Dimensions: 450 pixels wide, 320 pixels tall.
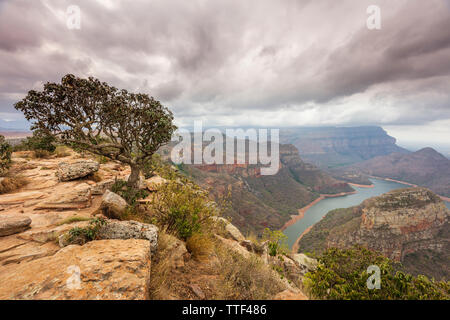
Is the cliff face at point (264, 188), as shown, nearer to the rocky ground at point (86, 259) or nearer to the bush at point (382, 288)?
the bush at point (382, 288)

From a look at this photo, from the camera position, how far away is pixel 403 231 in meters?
52.1

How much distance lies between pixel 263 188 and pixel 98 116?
10103cm

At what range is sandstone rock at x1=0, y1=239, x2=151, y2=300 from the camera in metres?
2.47

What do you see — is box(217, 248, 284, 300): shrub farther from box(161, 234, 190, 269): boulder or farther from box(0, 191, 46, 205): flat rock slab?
box(0, 191, 46, 205): flat rock slab

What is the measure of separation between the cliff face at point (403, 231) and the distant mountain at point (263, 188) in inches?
766

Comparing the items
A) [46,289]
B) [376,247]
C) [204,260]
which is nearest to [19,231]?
[46,289]

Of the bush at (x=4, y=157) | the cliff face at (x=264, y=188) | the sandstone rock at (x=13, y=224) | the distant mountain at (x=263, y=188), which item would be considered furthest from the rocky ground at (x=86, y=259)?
the cliff face at (x=264, y=188)

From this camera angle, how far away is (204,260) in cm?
488

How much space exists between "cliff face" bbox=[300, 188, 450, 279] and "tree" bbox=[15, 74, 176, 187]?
161 ft

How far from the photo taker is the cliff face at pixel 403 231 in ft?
141

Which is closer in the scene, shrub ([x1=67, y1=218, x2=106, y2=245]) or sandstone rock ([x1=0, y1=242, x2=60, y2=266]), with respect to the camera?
sandstone rock ([x1=0, y1=242, x2=60, y2=266])

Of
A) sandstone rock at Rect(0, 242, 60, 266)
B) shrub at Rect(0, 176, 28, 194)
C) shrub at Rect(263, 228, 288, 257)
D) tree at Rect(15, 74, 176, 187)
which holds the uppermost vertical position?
tree at Rect(15, 74, 176, 187)

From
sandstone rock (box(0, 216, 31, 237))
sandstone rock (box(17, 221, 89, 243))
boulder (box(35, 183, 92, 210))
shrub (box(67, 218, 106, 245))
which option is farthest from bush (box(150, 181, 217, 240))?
sandstone rock (box(0, 216, 31, 237))
